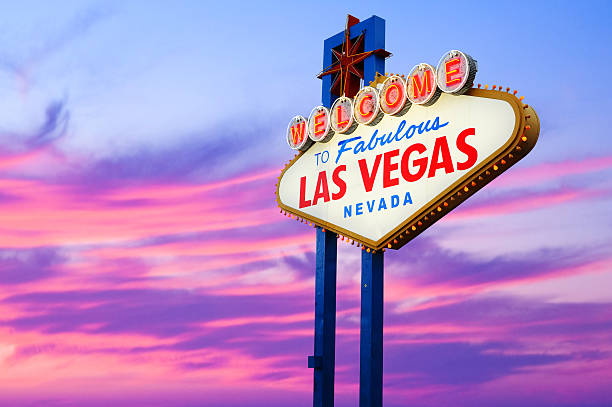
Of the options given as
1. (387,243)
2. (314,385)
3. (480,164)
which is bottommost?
(314,385)

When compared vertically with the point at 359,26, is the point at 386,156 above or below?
below

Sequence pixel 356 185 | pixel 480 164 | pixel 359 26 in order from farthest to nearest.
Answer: pixel 359 26 → pixel 356 185 → pixel 480 164

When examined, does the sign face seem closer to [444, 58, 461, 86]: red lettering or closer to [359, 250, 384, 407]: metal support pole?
[444, 58, 461, 86]: red lettering

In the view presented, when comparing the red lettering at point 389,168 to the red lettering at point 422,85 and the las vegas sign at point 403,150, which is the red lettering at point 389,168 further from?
the red lettering at point 422,85

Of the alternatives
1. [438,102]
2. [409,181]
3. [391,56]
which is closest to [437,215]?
[409,181]

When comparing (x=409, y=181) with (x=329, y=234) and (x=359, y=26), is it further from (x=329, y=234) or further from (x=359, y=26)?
(x=359, y=26)

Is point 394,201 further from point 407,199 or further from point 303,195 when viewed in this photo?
point 303,195

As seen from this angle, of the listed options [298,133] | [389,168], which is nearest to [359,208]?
[389,168]

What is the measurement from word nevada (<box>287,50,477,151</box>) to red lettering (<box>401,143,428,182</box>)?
38.8 inches

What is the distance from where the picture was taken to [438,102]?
17.3 metres

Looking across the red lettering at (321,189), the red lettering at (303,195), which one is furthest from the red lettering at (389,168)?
the red lettering at (303,195)

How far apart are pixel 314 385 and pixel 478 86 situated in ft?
27.6

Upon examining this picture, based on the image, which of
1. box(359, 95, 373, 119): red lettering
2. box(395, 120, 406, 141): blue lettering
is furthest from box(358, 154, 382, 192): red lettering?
box(359, 95, 373, 119): red lettering

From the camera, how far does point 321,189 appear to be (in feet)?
65.5
